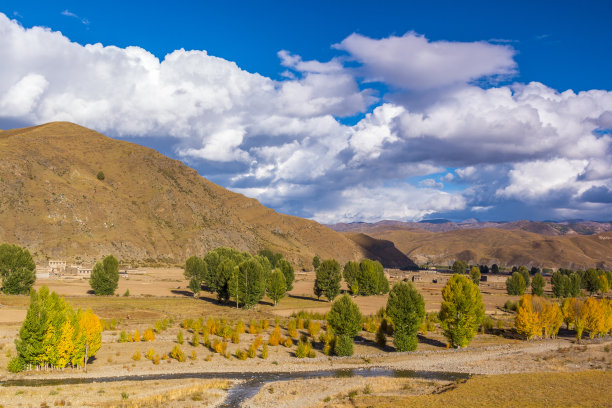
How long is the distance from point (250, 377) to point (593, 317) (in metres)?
60.1

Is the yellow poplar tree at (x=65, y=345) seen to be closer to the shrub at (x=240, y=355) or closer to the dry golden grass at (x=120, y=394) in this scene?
the dry golden grass at (x=120, y=394)

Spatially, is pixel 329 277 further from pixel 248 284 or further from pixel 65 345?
pixel 65 345

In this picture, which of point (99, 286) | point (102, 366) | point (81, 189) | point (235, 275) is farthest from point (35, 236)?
point (102, 366)

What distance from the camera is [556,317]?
73.9m

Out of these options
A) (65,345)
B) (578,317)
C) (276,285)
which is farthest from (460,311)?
(65,345)

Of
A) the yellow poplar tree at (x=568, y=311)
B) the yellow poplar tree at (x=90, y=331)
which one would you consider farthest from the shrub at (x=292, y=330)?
the yellow poplar tree at (x=568, y=311)

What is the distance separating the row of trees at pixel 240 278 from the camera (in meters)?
91.2

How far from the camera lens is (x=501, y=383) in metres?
41.1

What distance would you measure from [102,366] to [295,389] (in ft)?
67.9

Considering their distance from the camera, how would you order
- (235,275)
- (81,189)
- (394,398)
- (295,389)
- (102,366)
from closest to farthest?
(394,398), (295,389), (102,366), (235,275), (81,189)

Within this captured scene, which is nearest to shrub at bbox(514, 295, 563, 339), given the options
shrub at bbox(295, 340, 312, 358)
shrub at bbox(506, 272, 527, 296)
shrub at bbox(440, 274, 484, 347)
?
shrub at bbox(440, 274, 484, 347)

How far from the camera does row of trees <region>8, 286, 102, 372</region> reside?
4175cm

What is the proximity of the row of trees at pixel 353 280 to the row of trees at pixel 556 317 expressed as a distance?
154 feet

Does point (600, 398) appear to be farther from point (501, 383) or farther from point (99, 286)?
point (99, 286)
